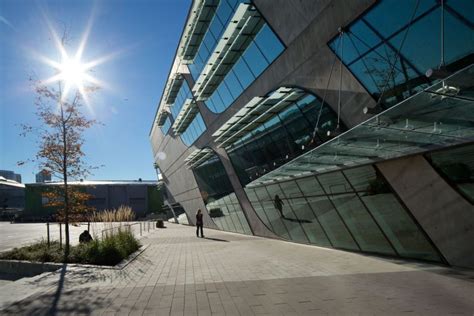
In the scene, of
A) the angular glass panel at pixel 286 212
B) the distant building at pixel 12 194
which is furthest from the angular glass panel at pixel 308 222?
the distant building at pixel 12 194

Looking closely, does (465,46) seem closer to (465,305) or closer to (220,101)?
(465,305)

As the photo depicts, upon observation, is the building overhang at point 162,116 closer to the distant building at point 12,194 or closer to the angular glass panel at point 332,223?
the angular glass panel at point 332,223

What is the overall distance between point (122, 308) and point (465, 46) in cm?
850

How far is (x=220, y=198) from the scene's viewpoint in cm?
3172

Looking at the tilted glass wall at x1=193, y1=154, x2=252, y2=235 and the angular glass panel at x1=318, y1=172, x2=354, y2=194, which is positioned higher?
the tilted glass wall at x1=193, y1=154, x2=252, y2=235

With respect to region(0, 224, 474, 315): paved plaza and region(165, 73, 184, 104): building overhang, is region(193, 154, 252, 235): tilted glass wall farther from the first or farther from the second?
region(0, 224, 474, 315): paved plaza

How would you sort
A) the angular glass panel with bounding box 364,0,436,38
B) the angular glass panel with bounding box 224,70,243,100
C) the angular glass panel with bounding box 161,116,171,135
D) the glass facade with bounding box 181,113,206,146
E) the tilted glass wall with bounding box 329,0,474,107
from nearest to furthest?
the tilted glass wall with bounding box 329,0,474,107 → the angular glass panel with bounding box 364,0,436,38 → the angular glass panel with bounding box 224,70,243,100 → the glass facade with bounding box 181,113,206,146 → the angular glass panel with bounding box 161,116,171,135

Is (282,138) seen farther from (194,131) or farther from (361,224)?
(194,131)

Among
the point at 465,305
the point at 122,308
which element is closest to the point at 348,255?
the point at 465,305

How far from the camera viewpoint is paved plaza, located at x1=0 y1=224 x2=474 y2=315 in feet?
21.7

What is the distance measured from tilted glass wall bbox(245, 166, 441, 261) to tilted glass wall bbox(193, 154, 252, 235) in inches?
306

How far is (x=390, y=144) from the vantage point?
392 inches

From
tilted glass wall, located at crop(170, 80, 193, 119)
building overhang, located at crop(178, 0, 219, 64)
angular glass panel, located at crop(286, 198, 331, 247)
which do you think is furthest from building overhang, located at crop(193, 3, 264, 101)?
tilted glass wall, located at crop(170, 80, 193, 119)

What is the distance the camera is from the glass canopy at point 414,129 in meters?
6.23
